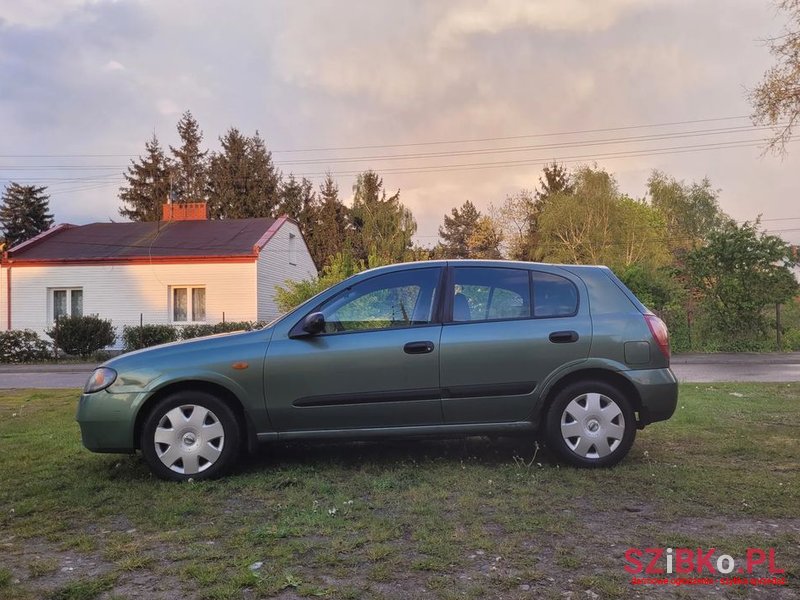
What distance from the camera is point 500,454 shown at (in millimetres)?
5348

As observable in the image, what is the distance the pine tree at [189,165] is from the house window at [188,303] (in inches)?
1202

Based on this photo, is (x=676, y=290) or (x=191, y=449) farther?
(x=676, y=290)

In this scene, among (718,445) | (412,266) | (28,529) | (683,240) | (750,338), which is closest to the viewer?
(28,529)

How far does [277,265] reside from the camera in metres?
25.7

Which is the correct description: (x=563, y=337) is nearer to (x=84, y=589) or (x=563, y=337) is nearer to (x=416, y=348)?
(x=416, y=348)

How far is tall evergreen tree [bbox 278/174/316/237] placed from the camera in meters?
48.8

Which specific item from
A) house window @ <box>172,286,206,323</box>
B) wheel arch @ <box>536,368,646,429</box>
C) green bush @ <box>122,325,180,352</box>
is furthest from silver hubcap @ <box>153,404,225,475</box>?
house window @ <box>172,286,206,323</box>

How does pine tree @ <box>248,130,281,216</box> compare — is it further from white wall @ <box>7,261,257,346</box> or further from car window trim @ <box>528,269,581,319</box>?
car window trim @ <box>528,269,581,319</box>

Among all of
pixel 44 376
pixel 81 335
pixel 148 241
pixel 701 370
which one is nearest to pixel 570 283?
pixel 701 370

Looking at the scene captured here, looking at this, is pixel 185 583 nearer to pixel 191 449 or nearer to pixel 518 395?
pixel 191 449

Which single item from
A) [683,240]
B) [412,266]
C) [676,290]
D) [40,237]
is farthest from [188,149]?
[412,266]

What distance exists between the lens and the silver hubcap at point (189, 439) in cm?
461

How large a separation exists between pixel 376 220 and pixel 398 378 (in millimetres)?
39801

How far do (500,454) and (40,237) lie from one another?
26.0 meters
